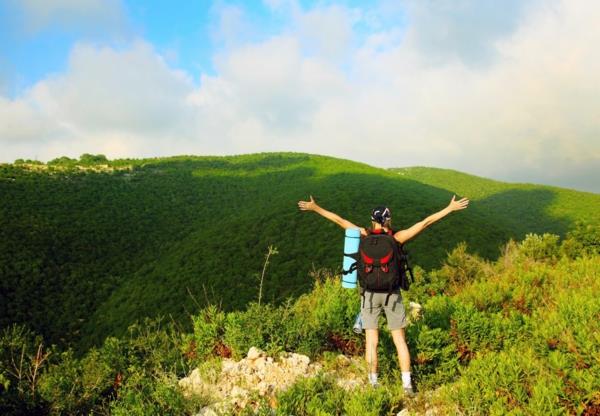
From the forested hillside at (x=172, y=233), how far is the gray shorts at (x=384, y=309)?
1494 centimetres

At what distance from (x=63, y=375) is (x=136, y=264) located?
1091 inches

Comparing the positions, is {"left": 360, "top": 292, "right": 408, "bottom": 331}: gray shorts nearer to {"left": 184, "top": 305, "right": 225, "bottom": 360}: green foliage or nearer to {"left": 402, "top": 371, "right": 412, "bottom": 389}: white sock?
{"left": 402, "top": 371, "right": 412, "bottom": 389}: white sock

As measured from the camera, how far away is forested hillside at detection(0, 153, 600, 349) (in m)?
26.1

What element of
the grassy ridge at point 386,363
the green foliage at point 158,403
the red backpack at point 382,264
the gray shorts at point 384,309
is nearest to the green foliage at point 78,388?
the grassy ridge at point 386,363

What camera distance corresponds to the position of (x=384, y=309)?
575 centimetres

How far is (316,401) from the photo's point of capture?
17.0 ft

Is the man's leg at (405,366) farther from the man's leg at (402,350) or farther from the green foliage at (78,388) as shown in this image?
the green foliage at (78,388)

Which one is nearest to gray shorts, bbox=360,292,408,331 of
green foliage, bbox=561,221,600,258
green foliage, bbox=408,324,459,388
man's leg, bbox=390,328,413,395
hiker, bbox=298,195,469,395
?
hiker, bbox=298,195,469,395

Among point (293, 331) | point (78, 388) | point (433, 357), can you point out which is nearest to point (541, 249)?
point (433, 357)

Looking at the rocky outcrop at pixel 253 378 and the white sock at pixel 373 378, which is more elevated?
the white sock at pixel 373 378

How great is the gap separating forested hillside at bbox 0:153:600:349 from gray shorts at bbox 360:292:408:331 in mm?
14941

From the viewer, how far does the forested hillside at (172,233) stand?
26109 millimetres

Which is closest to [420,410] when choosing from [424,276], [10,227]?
[424,276]

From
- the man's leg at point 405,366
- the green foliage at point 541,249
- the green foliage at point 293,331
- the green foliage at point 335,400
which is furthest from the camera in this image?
the green foliage at point 541,249
